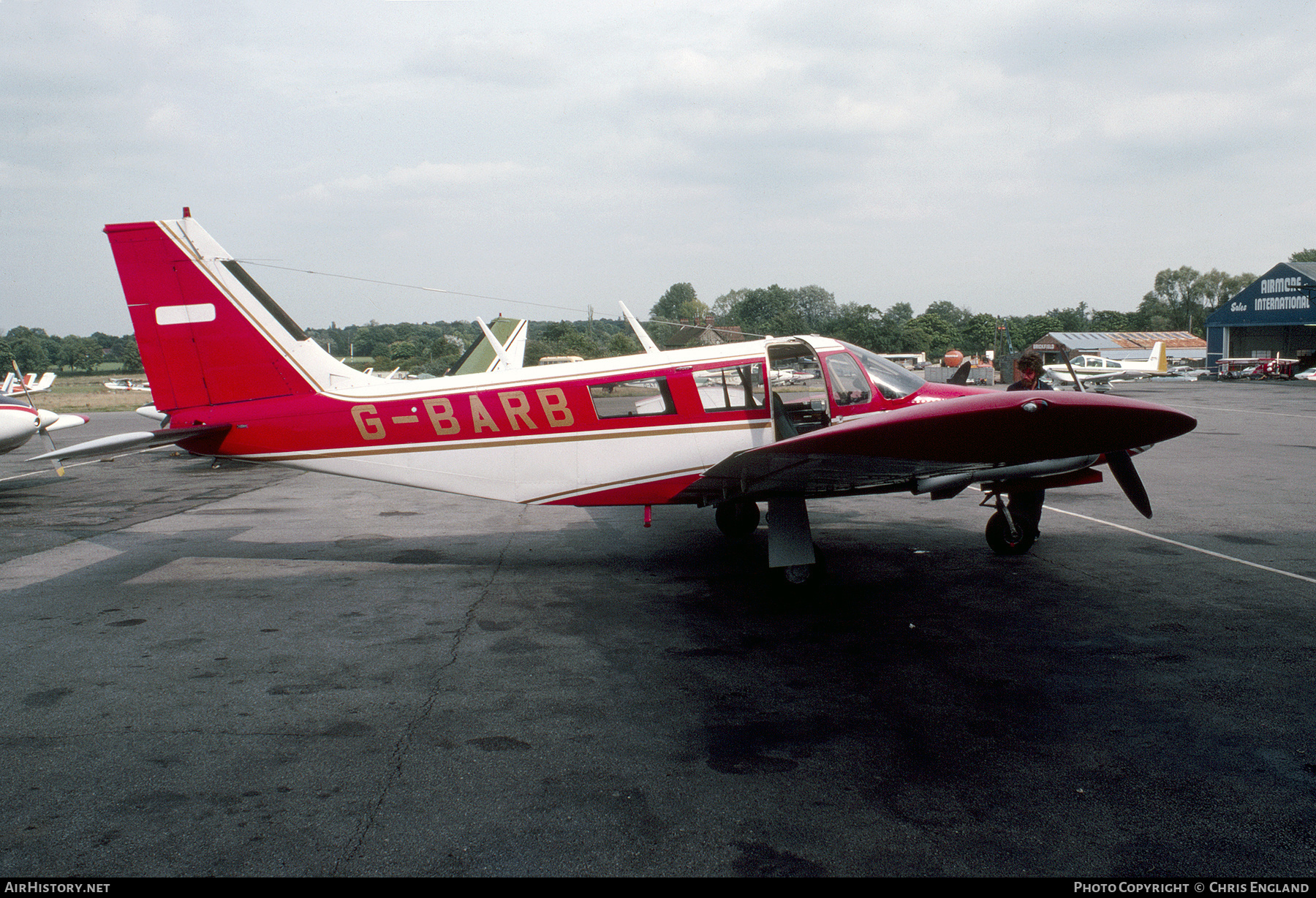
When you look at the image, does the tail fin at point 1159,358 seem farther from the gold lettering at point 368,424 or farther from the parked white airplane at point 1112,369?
the gold lettering at point 368,424

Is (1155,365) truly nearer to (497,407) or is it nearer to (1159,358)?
(1159,358)

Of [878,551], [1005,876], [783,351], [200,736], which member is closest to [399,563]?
[200,736]

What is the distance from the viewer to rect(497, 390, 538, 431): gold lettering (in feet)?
26.4

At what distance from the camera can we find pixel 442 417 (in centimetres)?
812

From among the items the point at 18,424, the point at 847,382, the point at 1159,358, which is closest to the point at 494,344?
the point at 847,382

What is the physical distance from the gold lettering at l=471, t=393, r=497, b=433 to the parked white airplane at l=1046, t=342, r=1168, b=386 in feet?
151

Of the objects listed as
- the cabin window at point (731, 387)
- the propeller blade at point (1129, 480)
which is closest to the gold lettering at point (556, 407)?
the cabin window at point (731, 387)

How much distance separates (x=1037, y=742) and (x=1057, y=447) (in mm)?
2256

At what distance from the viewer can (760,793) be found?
3.92 m

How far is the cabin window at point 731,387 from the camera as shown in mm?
8000

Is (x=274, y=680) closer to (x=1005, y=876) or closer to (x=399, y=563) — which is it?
(x=399, y=563)

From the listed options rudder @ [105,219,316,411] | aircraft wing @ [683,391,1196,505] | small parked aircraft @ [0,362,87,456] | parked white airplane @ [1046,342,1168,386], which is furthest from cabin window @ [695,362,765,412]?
parked white airplane @ [1046,342,1168,386]

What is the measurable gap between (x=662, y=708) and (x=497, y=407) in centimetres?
413

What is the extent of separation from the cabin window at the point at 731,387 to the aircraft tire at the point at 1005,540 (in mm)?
3175
